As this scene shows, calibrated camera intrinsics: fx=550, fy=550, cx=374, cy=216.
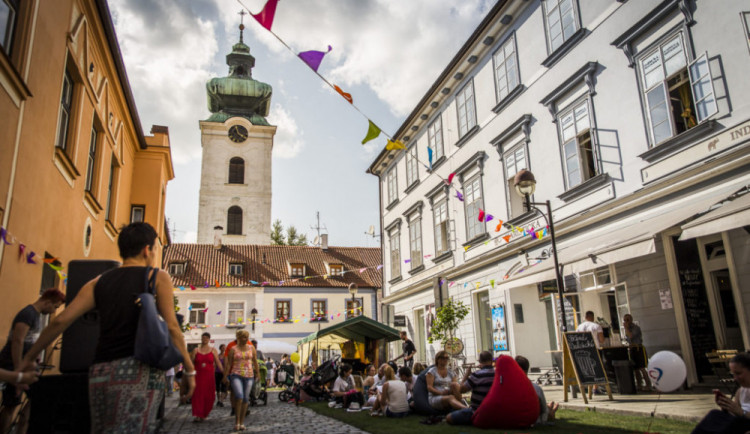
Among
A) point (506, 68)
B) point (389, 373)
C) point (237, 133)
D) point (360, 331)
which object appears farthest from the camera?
point (237, 133)

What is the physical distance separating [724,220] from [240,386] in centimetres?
785

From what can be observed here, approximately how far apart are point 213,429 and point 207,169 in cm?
4581

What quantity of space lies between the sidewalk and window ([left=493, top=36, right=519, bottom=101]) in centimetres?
971

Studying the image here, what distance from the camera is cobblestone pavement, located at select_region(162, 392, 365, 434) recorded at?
870 centimetres

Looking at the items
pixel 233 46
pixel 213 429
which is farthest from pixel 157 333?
pixel 233 46

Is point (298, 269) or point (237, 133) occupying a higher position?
point (237, 133)

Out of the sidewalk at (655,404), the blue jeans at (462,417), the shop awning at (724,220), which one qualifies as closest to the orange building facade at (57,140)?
the blue jeans at (462,417)

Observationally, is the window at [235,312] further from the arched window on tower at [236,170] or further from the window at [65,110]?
the window at [65,110]

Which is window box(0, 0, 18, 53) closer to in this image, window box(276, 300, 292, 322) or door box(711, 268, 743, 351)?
door box(711, 268, 743, 351)

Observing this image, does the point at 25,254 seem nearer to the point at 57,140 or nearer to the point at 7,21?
the point at 57,140

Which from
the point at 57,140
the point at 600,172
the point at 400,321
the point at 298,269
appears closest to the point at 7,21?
the point at 57,140

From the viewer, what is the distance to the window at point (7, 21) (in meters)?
6.97

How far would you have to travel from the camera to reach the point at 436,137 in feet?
73.6

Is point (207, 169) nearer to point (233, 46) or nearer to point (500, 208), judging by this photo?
point (233, 46)
